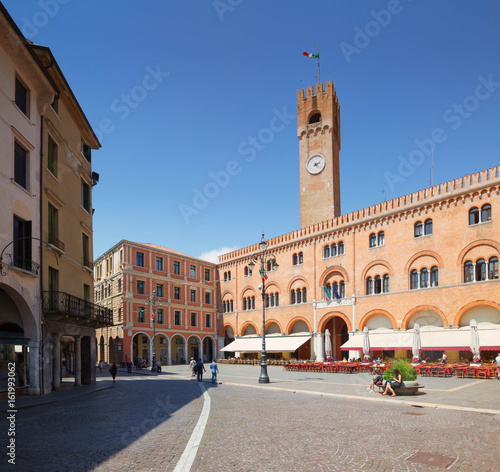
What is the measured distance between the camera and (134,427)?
36.6 ft

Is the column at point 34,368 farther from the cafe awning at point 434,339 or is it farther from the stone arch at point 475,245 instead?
the stone arch at point 475,245

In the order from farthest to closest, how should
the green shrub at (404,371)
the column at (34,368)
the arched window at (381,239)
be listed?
the arched window at (381,239) < the column at (34,368) < the green shrub at (404,371)

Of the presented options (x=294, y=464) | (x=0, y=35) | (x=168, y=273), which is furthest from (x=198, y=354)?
(x=294, y=464)

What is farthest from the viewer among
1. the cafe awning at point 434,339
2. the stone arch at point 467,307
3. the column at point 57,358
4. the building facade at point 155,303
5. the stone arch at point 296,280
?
the building facade at point 155,303

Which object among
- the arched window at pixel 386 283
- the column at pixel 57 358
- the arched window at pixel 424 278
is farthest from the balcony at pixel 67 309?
the arched window at pixel 424 278

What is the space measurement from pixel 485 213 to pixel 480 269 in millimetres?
3872

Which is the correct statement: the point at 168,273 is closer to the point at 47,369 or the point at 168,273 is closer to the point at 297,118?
the point at 297,118

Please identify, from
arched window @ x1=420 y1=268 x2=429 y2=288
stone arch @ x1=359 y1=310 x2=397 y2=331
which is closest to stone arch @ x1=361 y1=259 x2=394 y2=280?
arched window @ x1=420 y1=268 x2=429 y2=288

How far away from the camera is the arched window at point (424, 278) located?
3516 centimetres

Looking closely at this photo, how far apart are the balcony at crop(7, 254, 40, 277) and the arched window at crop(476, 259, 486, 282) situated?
2776cm

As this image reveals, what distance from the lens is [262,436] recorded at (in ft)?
32.2

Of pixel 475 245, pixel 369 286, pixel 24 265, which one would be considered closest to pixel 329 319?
pixel 369 286

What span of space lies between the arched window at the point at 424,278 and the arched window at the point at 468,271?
9.59 feet

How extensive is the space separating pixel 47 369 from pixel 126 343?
91.3 ft
